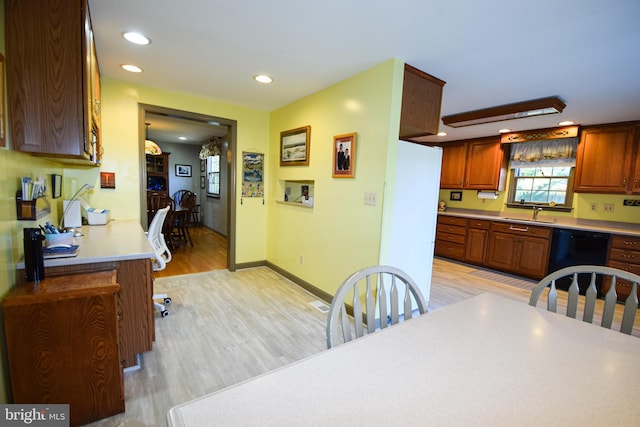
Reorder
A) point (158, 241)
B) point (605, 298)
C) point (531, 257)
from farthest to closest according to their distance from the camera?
point (531, 257) → point (158, 241) → point (605, 298)

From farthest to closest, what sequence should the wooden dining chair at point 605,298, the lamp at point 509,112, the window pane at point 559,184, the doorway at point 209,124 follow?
1. the window pane at point 559,184
2. the doorway at point 209,124
3. the lamp at point 509,112
4. the wooden dining chair at point 605,298

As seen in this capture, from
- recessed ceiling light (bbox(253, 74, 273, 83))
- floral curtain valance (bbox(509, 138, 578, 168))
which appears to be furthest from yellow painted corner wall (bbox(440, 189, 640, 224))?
recessed ceiling light (bbox(253, 74, 273, 83))

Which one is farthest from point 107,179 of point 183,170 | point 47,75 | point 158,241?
point 183,170

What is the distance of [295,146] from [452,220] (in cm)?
334

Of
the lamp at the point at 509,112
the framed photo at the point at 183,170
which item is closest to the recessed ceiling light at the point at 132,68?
the lamp at the point at 509,112

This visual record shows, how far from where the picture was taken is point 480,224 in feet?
15.6

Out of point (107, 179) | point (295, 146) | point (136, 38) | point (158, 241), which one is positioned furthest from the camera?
point (295, 146)

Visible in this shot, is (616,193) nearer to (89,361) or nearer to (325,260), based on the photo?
(325,260)

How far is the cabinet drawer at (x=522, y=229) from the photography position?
405cm

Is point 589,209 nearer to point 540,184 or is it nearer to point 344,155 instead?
point 540,184

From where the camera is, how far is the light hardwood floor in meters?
1.77

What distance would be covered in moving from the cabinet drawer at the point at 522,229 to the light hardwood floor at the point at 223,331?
2.88 ft

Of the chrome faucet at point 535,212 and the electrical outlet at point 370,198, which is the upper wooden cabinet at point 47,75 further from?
the chrome faucet at point 535,212

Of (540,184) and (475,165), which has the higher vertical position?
(475,165)
